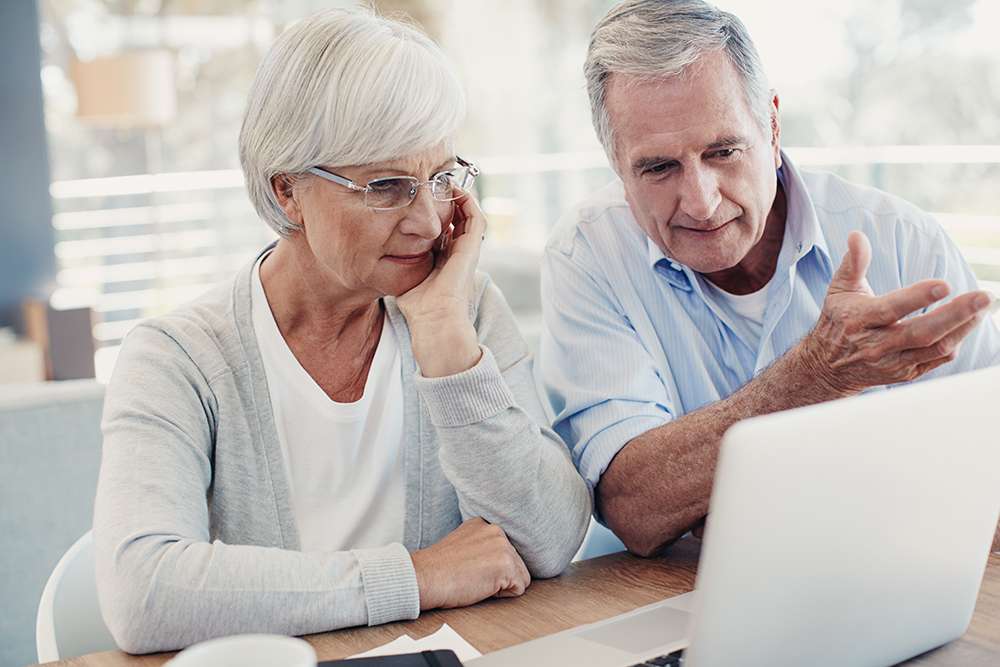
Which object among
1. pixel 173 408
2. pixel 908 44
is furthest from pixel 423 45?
pixel 908 44

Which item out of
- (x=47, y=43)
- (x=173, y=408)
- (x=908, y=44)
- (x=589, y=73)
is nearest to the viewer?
(x=173, y=408)

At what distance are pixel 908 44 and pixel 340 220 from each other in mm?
4556

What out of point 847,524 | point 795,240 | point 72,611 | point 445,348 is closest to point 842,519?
point 847,524

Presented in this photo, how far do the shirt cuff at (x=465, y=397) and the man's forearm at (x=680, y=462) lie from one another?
0.25m

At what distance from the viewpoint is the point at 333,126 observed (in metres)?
1.15

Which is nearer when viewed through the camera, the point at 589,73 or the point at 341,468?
the point at 341,468

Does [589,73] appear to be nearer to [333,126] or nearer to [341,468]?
[333,126]

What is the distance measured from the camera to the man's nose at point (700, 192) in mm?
1286

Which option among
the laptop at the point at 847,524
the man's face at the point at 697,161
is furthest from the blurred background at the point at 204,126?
the laptop at the point at 847,524

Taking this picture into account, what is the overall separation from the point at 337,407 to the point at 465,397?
25 centimetres

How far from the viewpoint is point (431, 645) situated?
0.94 metres

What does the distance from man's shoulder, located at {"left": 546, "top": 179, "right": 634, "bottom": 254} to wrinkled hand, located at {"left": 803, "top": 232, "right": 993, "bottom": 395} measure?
56 cm

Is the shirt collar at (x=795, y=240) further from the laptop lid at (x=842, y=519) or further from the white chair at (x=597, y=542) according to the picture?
the laptop lid at (x=842, y=519)

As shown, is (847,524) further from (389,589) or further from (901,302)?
(389,589)
